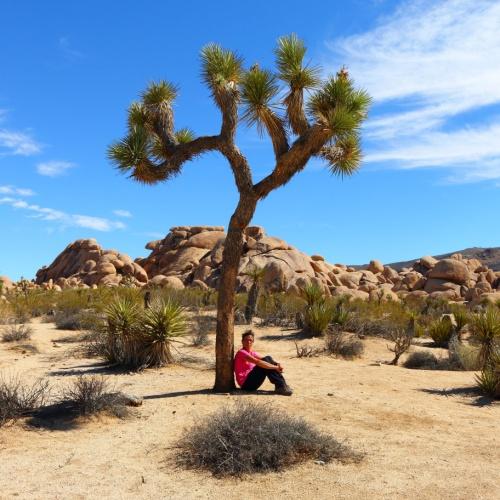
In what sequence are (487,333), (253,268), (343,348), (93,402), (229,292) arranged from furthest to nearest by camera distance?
(253,268), (343,348), (487,333), (229,292), (93,402)

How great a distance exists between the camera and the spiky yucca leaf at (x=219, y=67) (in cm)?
1034

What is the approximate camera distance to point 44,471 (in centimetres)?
621

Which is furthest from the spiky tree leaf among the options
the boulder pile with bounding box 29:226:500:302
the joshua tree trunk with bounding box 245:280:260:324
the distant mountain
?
the distant mountain

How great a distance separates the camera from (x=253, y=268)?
31.9 metres

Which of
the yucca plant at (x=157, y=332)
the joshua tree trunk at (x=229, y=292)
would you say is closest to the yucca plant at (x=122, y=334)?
the yucca plant at (x=157, y=332)

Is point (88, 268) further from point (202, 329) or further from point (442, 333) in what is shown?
point (442, 333)

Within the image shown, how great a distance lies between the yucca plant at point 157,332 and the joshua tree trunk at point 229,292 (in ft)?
7.52

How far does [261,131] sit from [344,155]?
5.21ft

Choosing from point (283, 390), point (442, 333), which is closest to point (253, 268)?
point (442, 333)

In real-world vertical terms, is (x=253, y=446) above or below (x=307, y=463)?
above

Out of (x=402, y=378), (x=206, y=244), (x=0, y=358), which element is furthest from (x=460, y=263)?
(x=0, y=358)

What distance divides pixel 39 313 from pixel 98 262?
1158 inches

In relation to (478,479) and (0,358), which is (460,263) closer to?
(0,358)

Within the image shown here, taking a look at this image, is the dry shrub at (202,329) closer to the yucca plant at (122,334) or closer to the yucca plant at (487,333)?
the yucca plant at (122,334)
